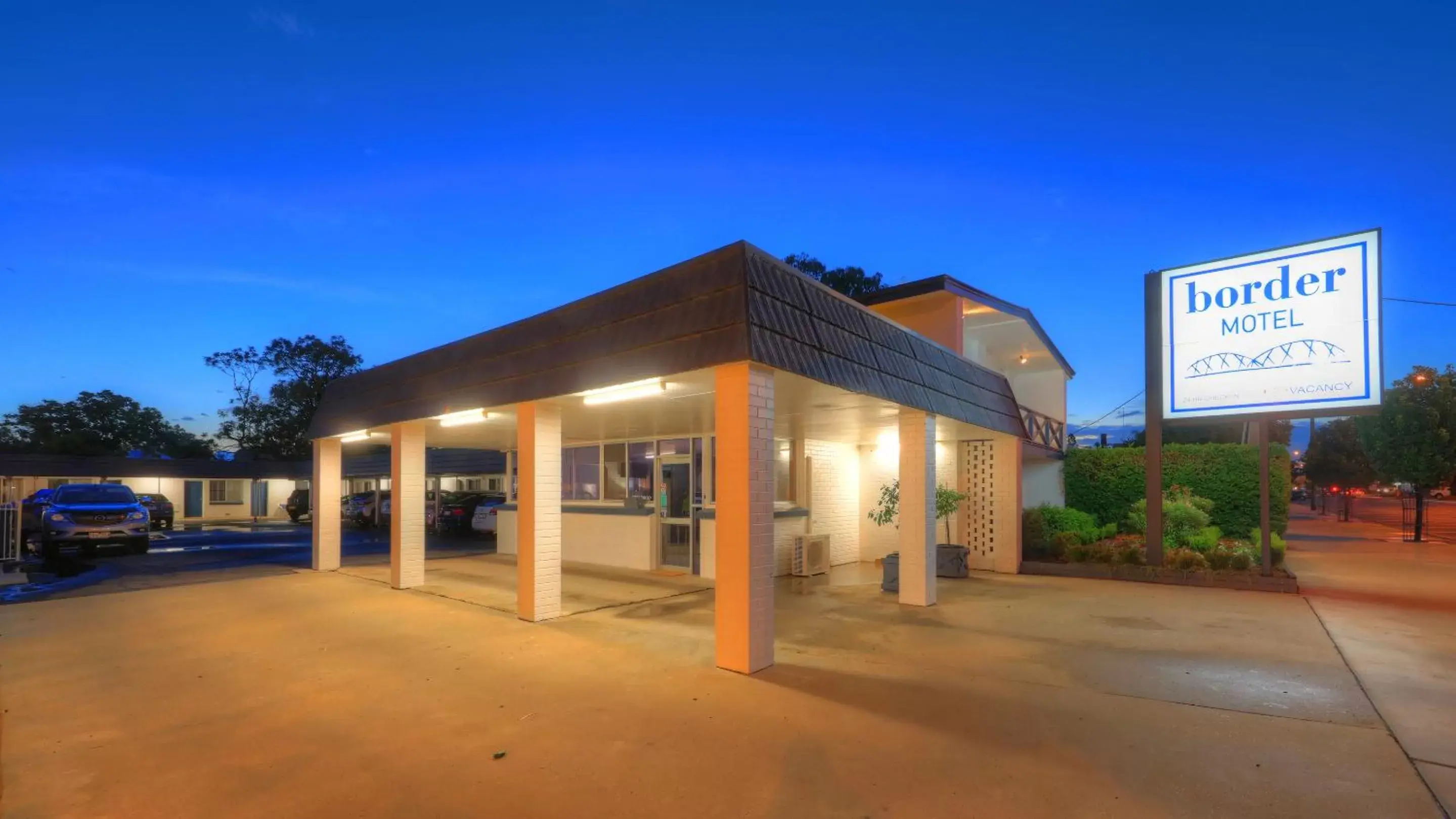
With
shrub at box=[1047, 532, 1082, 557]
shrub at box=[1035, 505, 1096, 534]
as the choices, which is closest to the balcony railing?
shrub at box=[1035, 505, 1096, 534]

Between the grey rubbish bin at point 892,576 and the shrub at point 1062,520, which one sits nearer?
the grey rubbish bin at point 892,576

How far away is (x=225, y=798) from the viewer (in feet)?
12.8

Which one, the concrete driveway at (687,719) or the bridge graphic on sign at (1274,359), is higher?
the bridge graphic on sign at (1274,359)

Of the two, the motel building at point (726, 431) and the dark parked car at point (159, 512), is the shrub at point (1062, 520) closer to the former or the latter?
the motel building at point (726, 431)

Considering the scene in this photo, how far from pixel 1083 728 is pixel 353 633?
761cm

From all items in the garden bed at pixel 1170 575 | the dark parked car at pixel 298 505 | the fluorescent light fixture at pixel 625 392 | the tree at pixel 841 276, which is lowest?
the dark parked car at pixel 298 505

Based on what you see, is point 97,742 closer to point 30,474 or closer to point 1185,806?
point 1185,806

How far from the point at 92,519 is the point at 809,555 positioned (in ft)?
54.5

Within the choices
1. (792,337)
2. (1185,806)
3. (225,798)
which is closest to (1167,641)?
(1185,806)

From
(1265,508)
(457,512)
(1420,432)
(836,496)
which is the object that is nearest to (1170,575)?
(1265,508)

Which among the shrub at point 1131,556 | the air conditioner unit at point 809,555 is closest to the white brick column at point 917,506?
the air conditioner unit at point 809,555

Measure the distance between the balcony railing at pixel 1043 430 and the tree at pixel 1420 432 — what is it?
10.1 m

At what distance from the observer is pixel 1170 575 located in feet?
38.2

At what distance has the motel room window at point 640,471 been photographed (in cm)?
1393
